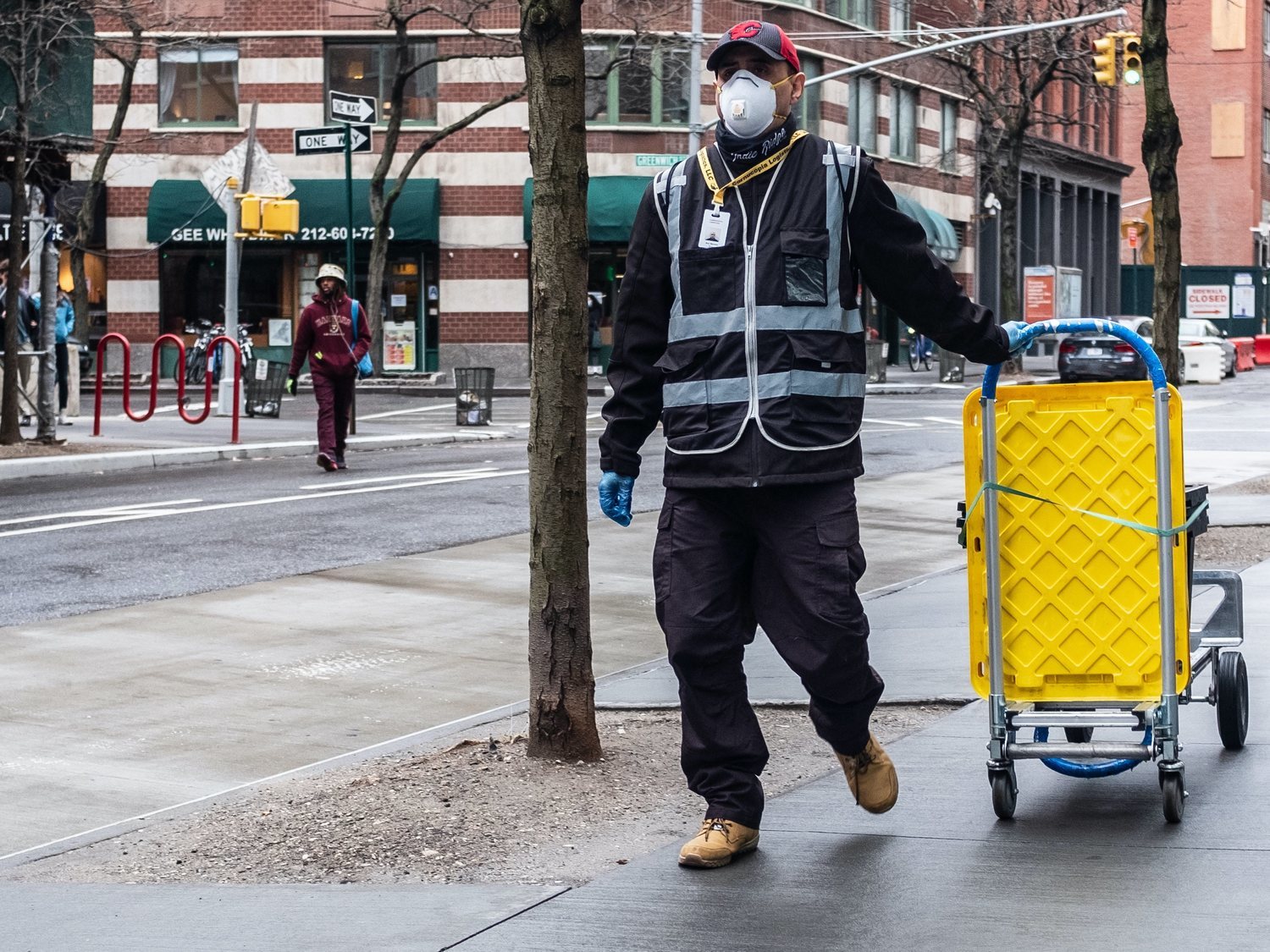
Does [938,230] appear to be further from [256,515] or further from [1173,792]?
[1173,792]

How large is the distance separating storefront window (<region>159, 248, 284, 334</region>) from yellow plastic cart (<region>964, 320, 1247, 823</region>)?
36.6 metres

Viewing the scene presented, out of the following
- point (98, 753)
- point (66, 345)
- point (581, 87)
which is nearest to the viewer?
point (581, 87)

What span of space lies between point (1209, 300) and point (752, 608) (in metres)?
74.0

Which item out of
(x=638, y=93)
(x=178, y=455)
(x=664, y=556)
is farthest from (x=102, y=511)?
(x=638, y=93)

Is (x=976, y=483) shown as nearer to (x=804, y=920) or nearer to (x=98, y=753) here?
(x=804, y=920)

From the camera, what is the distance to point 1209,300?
245 ft

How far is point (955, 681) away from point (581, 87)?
2822 mm

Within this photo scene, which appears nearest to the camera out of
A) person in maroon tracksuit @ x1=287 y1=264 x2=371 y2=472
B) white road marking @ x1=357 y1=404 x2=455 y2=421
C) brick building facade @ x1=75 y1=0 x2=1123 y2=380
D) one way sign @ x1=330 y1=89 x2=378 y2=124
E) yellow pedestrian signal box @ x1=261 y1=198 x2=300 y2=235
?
person in maroon tracksuit @ x1=287 y1=264 x2=371 y2=472

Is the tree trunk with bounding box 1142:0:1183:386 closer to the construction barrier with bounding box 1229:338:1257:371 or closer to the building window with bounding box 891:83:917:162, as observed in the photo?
the building window with bounding box 891:83:917:162

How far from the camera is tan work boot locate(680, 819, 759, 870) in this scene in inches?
177

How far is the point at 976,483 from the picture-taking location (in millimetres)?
4934

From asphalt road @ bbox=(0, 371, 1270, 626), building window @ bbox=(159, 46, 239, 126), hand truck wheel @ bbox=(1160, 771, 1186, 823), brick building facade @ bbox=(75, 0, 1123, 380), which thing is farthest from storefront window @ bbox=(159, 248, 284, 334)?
hand truck wheel @ bbox=(1160, 771, 1186, 823)

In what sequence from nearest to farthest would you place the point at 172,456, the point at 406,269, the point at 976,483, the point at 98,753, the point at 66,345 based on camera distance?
the point at 976,483, the point at 98,753, the point at 172,456, the point at 66,345, the point at 406,269

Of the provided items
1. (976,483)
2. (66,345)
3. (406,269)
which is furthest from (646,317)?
(406,269)
